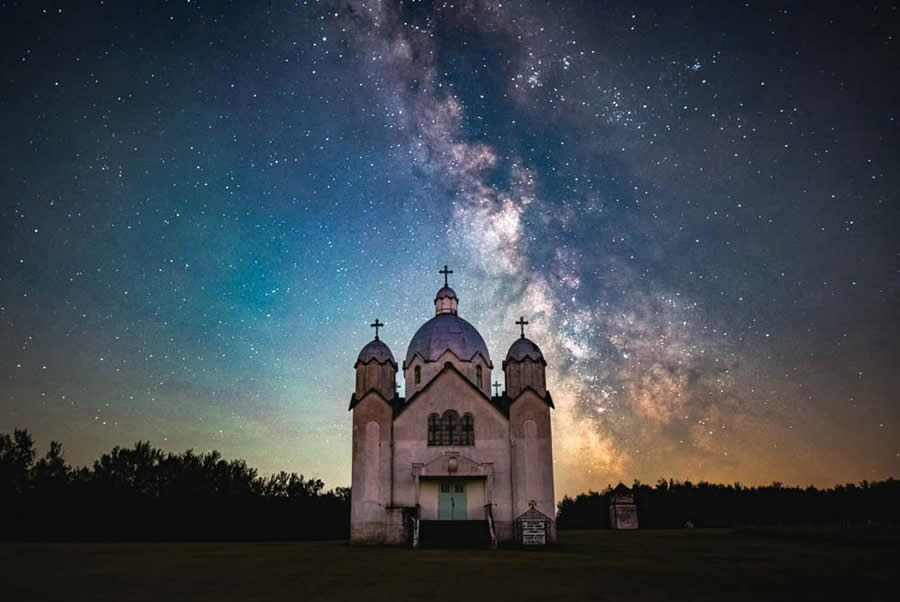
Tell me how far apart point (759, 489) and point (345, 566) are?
9690cm

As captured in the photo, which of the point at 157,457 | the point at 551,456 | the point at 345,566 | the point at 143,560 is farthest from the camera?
the point at 157,457

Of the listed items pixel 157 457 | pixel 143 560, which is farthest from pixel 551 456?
pixel 157 457

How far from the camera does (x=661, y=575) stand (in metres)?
16.1

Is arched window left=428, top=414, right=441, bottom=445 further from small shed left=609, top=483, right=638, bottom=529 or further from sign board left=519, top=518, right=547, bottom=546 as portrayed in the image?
small shed left=609, top=483, right=638, bottom=529

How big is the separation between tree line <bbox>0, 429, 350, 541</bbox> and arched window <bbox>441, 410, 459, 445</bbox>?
79.8 feet

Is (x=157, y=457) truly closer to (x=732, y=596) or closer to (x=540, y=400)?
(x=540, y=400)

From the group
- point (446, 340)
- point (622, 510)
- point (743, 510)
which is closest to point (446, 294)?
point (446, 340)

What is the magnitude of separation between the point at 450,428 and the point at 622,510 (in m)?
29.0

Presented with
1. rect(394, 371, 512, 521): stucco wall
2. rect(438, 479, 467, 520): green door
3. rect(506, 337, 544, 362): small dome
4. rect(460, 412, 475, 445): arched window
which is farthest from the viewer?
rect(506, 337, 544, 362): small dome

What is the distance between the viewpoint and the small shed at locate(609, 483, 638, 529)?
57.0 metres

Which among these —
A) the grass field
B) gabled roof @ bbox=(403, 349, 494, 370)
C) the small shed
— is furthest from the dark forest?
the grass field

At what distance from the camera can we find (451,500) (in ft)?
115

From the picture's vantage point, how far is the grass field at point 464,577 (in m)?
12.7

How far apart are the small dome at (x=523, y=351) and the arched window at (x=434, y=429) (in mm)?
5784
